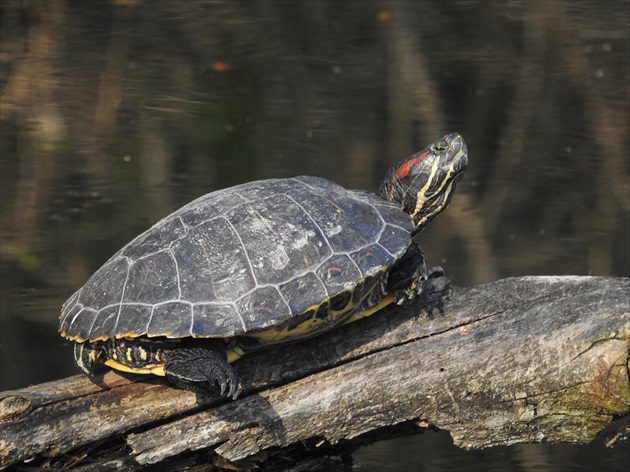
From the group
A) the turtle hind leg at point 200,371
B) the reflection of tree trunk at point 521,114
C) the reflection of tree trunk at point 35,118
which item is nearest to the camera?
the turtle hind leg at point 200,371

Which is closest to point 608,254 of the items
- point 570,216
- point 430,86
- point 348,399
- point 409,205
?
point 570,216

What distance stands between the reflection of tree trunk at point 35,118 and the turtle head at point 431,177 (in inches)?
134

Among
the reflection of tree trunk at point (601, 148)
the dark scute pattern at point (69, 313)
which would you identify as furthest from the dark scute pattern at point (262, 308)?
the reflection of tree trunk at point (601, 148)

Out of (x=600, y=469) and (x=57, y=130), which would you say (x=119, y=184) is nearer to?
(x=57, y=130)

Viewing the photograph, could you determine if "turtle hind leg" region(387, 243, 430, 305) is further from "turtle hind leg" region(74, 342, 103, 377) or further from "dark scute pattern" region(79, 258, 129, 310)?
"turtle hind leg" region(74, 342, 103, 377)

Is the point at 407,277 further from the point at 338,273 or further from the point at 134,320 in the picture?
the point at 134,320

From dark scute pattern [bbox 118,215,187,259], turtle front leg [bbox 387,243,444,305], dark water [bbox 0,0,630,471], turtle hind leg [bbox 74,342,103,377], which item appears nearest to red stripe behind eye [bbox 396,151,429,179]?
turtle front leg [bbox 387,243,444,305]

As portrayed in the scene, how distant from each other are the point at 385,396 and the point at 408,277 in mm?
514

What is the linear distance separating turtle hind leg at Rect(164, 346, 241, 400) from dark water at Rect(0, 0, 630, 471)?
2.91 m

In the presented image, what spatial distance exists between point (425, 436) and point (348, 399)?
1.91 m

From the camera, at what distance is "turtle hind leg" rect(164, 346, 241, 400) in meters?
3.08

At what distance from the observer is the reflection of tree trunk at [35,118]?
6.43 m

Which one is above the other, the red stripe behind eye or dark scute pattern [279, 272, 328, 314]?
the red stripe behind eye

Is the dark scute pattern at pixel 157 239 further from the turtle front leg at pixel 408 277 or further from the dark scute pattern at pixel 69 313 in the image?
the turtle front leg at pixel 408 277
